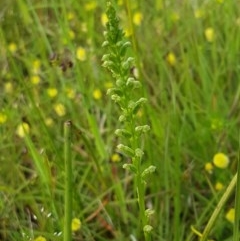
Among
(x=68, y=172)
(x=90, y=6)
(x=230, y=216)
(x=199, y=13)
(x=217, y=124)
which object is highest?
(x=68, y=172)

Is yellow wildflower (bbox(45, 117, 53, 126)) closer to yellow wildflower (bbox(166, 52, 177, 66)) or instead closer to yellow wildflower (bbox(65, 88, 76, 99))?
yellow wildflower (bbox(65, 88, 76, 99))

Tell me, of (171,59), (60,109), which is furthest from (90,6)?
(60,109)

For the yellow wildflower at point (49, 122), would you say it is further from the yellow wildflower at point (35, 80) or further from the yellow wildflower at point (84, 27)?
the yellow wildflower at point (84, 27)

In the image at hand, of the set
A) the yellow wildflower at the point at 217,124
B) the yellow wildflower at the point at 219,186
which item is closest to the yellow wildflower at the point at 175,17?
the yellow wildflower at the point at 217,124

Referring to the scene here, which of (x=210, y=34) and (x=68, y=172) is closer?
(x=68, y=172)

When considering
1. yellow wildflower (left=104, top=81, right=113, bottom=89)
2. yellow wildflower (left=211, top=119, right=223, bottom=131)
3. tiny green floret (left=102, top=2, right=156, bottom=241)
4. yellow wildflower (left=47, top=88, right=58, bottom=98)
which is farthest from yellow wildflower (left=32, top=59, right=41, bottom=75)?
tiny green floret (left=102, top=2, right=156, bottom=241)

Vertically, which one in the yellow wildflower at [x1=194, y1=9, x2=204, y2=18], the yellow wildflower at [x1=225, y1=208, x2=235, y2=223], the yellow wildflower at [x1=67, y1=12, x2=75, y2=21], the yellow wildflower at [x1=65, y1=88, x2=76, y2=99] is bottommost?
the yellow wildflower at [x1=225, y1=208, x2=235, y2=223]

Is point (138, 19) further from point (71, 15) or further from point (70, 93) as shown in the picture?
point (70, 93)
